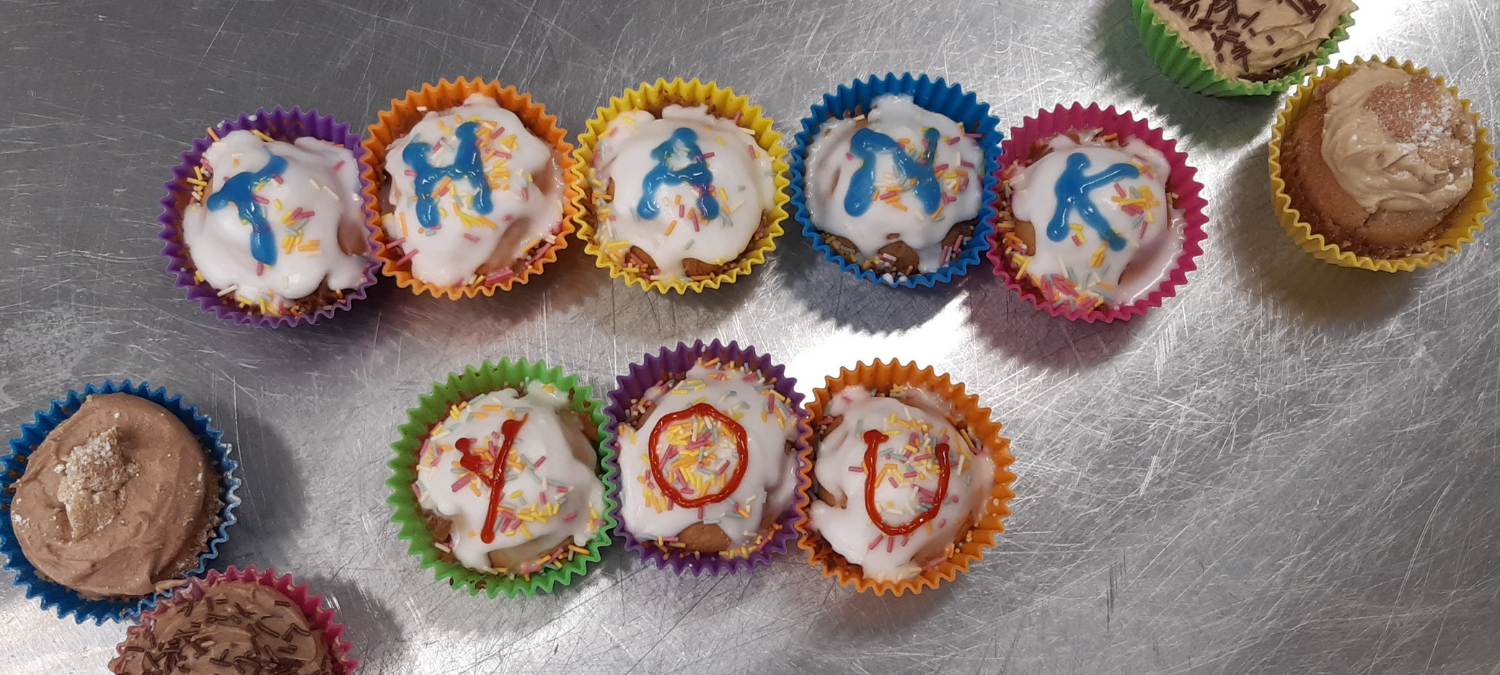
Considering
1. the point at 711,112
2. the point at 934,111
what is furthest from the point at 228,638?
the point at 934,111

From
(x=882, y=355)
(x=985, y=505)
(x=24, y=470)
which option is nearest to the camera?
(x=985, y=505)

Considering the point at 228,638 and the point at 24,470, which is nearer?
the point at 228,638

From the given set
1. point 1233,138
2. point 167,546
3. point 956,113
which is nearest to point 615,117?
point 956,113

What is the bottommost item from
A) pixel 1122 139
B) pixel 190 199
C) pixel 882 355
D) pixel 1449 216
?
pixel 190 199

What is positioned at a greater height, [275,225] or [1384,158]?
[1384,158]

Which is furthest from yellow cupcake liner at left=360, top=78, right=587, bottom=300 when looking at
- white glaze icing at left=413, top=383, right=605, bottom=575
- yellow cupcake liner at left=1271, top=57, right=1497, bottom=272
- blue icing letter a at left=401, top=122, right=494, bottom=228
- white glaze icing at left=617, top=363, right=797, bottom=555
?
yellow cupcake liner at left=1271, top=57, right=1497, bottom=272

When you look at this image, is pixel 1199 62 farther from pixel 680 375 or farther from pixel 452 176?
pixel 452 176
